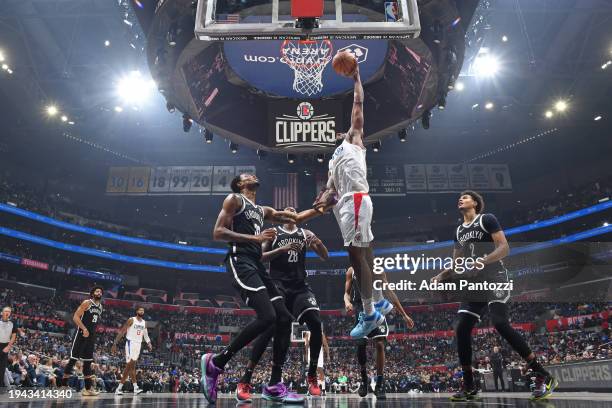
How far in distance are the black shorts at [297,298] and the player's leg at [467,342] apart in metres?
1.84

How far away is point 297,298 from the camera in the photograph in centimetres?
562

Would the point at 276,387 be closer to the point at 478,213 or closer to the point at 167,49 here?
the point at 478,213

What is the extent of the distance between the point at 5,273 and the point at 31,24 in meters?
18.6

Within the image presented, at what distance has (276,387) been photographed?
4.59 m

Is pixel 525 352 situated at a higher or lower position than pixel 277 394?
higher

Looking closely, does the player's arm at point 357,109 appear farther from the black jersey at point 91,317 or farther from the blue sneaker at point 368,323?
the black jersey at point 91,317

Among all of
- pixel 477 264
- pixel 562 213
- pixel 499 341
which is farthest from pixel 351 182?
pixel 562 213

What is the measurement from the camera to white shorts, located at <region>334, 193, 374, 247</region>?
380 centimetres

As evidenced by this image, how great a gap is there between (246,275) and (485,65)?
19618 millimetres

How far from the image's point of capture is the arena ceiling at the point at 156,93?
17.7 meters

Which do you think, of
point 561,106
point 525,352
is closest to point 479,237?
point 525,352

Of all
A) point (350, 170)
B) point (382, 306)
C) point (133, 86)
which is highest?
point (133, 86)

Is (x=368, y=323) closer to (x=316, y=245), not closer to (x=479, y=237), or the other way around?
(x=479, y=237)

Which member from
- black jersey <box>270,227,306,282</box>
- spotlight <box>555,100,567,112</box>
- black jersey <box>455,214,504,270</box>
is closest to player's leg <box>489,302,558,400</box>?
black jersey <box>455,214,504,270</box>
